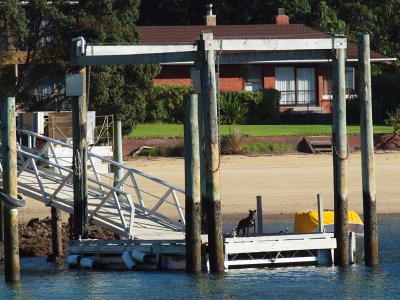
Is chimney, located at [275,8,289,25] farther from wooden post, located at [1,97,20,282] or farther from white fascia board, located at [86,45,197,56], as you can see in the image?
wooden post, located at [1,97,20,282]

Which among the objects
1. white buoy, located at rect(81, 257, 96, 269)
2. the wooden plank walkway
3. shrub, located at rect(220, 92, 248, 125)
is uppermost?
shrub, located at rect(220, 92, 248, 125)

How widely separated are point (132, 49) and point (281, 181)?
11.9m

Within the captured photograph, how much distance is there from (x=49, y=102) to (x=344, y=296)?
73.8 ft

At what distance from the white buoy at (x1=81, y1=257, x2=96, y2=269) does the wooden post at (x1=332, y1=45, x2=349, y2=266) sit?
463 centimetres

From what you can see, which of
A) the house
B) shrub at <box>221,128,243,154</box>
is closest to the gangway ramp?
shrub at <box>221,128,243,154</box>

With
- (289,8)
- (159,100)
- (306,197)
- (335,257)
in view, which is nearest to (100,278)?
(335,257)

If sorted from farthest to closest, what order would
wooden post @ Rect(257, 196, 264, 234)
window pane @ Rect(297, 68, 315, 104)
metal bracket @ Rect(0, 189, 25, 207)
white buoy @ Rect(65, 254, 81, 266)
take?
window pane @ Rect(297, 68, 315, 104), white buoy @ Rect(65, 254, 81, 266), wooden post @ Rect(257, 196, 264, 234), metal bracket @ Rect(0, 189, 25, 207)

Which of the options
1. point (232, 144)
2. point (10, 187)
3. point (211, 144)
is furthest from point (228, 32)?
point (10, 187)

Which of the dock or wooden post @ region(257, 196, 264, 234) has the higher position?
wooden post @ region(257, 196, 264, 234)

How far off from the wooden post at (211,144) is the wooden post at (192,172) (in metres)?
0.17

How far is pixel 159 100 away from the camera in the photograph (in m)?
48.8

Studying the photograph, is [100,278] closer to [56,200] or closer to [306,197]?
[56,200]

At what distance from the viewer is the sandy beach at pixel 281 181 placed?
1276 inches

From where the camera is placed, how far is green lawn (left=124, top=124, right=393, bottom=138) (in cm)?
4216
